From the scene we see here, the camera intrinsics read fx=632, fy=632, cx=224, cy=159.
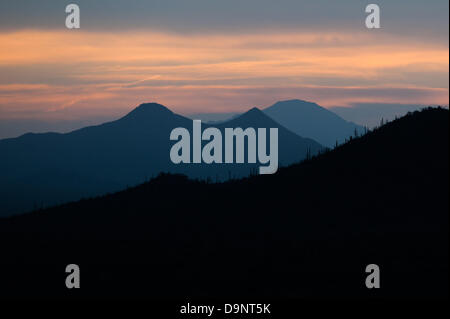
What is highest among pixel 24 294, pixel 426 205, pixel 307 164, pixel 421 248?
pixel 307 164

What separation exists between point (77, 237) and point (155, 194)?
53.3 ft

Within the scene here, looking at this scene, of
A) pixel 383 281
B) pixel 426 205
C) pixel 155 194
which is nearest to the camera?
pixel 383 281

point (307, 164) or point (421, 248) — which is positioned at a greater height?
point (307, 164)

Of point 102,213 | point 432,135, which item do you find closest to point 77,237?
point 102,213

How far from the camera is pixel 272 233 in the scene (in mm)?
58750

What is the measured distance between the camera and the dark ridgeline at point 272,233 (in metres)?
48.8

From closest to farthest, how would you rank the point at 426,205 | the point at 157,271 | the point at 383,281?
the point at 383,281
the point at 157,271
the point at 426,205

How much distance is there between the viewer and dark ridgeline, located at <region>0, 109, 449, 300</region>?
160 ft

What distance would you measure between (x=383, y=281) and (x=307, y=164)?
31.4m

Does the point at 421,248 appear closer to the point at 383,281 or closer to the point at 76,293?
the point at 383,281

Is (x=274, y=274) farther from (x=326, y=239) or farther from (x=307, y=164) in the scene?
(x=307, y=164)

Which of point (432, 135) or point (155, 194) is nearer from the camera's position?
point (432, 135)

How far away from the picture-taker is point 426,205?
57.7 m

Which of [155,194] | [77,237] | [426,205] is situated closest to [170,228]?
[77,237]
